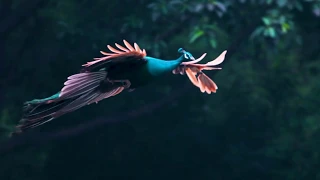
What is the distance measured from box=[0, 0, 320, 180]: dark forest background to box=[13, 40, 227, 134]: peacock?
2928 millimetres

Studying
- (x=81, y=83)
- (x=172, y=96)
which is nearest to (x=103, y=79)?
(x=81, y=83)

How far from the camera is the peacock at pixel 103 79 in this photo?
1732 millimetres

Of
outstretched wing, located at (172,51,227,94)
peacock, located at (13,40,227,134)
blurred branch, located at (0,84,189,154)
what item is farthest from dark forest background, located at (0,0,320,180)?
peacock, located at (13,40,227,134)

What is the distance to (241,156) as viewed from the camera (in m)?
→ 6.98

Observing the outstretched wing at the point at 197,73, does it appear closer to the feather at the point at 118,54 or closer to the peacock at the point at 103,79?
the peacock at the point at 103,79

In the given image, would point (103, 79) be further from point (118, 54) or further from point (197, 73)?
point (197, 73)

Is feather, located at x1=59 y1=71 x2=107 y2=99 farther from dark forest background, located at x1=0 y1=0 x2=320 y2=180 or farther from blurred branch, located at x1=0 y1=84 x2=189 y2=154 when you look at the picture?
blurred branch, located at x1=0 y1=84 x2=189 y2=154

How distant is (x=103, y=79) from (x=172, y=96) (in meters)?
4.30

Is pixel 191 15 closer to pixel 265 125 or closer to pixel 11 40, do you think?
pixel 11 40

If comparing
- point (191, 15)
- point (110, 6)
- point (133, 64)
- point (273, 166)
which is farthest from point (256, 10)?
point (133, 64)

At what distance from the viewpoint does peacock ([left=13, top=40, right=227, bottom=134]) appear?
1732mm

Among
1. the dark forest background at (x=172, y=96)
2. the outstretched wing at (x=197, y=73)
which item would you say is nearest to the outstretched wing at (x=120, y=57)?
the outstretched wing at (x=197, y=73)

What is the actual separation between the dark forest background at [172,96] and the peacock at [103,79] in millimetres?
2928

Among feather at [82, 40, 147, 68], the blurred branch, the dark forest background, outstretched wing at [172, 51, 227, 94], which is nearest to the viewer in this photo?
feather at [82, 40, 147, 68]
